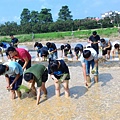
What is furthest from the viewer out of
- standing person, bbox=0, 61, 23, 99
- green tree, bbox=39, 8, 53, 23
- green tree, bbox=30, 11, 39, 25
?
green tree, bbox=30, 11, 39, 25

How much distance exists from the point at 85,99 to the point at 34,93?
4.39 feet

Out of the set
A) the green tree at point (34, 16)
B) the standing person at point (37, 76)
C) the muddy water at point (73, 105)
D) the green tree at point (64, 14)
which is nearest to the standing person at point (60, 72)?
the standing person at point (37, 76)

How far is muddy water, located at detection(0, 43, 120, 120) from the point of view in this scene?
5.23m

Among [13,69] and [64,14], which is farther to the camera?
[64,14]

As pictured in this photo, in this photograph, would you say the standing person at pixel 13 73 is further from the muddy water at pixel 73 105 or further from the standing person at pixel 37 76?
the muddy water at pixel 73 105

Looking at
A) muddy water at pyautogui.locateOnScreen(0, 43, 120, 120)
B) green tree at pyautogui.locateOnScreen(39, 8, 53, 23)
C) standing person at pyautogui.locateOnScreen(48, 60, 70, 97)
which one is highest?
green tree at pyautogui.locateOnScreen(39, 8, 53, 23)

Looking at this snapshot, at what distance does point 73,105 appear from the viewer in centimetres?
579

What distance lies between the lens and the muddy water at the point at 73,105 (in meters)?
5.23

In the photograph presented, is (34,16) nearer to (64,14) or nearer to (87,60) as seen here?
(64,14)

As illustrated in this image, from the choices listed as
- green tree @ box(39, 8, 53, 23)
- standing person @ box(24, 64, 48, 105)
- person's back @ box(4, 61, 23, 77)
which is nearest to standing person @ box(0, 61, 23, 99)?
person's back @ box(4, 61, 23, 77)

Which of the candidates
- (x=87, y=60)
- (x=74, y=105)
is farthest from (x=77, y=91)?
(x=74, y=105)

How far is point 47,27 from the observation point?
5644 centimetres

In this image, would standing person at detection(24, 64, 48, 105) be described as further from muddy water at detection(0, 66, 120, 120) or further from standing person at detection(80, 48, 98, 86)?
standing person at detection(80, 48, 98, 86)

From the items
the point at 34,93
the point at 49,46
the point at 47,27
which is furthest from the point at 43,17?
the point at 34,93
